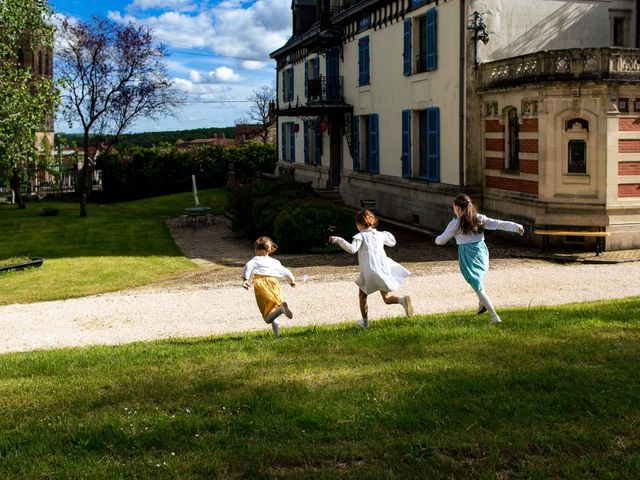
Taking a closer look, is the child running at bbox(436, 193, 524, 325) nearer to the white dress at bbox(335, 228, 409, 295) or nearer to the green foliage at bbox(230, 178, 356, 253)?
the white dress at bbox(335, 228, 409, 295)

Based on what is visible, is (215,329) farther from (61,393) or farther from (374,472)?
(374,472)

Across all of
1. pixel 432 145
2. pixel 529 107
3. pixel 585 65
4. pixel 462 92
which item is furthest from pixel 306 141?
pixel 585 65

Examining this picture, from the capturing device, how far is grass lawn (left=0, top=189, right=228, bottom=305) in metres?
15.9

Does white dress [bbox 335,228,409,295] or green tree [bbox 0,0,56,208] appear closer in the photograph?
white dress [bbox 335,228,409,295]

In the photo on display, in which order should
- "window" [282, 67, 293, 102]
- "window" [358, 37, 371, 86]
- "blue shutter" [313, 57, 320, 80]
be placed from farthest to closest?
"window" [282, 67, 293, 102] < "blue shutter" [313, 57, 320, 80] < "window" [358, 37, 371, 86]

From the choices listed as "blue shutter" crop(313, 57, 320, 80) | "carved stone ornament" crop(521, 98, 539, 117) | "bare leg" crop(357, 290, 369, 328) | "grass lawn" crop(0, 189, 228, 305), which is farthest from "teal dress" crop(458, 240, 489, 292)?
"blue shutter" crop(313, 57, 320, 80)

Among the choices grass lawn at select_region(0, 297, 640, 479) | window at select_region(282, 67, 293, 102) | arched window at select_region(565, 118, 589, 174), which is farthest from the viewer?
window at select_region(282, 67, 293, 102)

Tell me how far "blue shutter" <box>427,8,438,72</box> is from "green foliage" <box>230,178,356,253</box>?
4.72 m

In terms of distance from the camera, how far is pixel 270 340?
29.3 feet

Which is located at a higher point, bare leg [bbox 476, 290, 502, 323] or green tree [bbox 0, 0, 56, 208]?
green tree [bbox 0, 0, 56, 208]

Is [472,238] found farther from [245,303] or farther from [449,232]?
[245,303]

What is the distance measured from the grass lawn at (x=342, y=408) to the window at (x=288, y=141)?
3065cm

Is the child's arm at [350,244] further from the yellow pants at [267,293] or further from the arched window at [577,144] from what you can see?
the arched window at [577,144]

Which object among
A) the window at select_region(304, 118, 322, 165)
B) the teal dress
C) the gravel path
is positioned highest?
the window at select_region(304, 118, 322, 165)
